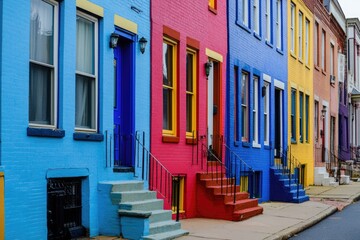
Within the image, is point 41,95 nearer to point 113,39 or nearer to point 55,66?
point 55,66

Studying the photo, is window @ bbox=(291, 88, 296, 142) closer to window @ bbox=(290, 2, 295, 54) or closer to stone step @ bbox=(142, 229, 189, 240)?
window @ bbox=(290, 2, 295, 54)

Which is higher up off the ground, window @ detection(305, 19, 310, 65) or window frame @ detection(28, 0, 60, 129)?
window @ detection(305, 19, 310, 65)

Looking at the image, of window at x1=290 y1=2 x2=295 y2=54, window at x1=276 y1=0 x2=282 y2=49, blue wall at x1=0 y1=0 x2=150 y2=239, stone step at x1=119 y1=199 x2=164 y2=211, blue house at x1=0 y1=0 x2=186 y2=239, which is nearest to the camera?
blue wall at x1=0 y1=0 x2=150 y2=239

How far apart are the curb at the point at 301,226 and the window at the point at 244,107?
332cm

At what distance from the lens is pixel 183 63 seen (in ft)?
47.5

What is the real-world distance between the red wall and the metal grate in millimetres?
2723

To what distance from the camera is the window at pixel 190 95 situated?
15.0 metres

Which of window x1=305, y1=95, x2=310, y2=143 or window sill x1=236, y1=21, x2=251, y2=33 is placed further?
window x1=305, y1=95, x2=310, y2=143

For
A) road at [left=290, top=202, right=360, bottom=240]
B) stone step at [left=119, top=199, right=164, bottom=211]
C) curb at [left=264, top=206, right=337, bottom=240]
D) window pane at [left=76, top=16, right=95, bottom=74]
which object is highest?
window pane at [left=76, top=16, right=95, bottom=74]

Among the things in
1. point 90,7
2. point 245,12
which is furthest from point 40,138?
point 245,12

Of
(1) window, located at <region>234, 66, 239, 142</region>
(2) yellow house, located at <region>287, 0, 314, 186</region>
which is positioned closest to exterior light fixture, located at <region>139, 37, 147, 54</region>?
(1) window, located at <region>234, 66, 239, 142</region>

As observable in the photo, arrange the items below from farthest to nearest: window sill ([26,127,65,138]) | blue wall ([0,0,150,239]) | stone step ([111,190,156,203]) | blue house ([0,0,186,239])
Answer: stone step ([111,190,156,203]) → window sill ([26,127,65,138]) → blue house ([0,0,186,239]) → blue wall ([0,0,150,239])

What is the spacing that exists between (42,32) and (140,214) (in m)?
3.36

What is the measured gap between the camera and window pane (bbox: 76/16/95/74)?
10.8m
